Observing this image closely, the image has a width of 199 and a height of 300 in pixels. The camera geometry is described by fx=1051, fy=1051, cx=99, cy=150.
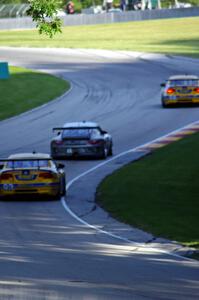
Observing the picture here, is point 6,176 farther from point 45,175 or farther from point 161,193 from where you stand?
point 161,193

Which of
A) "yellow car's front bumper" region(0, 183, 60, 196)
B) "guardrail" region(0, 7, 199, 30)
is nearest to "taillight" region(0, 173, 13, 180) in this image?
"yellow car's front bumper" region(0, 183, 60, 196)

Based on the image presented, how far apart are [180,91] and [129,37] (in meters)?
51.6

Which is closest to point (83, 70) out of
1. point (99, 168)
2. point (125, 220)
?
point (99, 168)

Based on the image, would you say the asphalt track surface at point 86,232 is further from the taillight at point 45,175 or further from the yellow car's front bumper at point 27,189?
the taillight at point 45,175

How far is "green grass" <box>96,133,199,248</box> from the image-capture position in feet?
80.1

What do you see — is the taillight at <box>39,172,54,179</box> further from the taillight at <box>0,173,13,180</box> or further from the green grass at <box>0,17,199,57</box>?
the green grass at <box>0,17,199,57</box>

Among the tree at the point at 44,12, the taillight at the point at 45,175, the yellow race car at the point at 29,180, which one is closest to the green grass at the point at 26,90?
the yellow race car at the point at 29,180

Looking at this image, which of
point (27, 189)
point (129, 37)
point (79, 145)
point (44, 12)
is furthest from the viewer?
point (129, 37)

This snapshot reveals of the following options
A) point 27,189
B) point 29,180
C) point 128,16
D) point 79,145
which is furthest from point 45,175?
point 128,16

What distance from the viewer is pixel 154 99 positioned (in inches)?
2345

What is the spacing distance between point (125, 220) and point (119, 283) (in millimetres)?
9123

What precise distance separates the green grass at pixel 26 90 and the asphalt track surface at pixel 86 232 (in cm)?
99

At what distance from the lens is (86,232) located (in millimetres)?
23844

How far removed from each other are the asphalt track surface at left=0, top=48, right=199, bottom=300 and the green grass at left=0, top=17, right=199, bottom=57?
28.8 m
